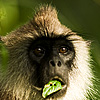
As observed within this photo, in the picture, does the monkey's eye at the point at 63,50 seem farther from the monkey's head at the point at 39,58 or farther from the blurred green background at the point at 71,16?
the blurred green background at the point at 71,16

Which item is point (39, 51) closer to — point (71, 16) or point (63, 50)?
point (63, 50)

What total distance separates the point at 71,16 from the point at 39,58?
1481mm

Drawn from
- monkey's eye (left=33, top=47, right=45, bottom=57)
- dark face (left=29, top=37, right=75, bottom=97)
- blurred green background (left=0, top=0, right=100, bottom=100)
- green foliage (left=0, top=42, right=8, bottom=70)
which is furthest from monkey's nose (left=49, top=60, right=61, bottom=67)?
blurred green background (left=0, top=0, right=100, bottom=100)

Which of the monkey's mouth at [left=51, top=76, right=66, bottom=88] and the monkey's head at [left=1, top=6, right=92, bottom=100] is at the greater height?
the monkey's head at [left=1, top=6, right=92, bottom=100]

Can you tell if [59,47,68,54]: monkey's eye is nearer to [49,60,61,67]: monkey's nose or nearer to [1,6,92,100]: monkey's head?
[1,6,92,100]: monkey's head

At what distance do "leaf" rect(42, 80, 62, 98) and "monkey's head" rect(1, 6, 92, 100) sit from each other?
0.05 metres

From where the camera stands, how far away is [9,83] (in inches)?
173

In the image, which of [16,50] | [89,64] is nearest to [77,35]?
[89,64]

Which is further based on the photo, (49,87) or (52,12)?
(52,12)

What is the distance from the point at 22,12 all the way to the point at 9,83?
3.06 ft

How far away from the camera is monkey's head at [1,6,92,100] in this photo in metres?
4.32

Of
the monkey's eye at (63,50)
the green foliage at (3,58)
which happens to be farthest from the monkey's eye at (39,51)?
the green foliage at (3,58)

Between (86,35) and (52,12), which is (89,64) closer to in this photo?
(86,35)

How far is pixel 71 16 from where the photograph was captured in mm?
5656
